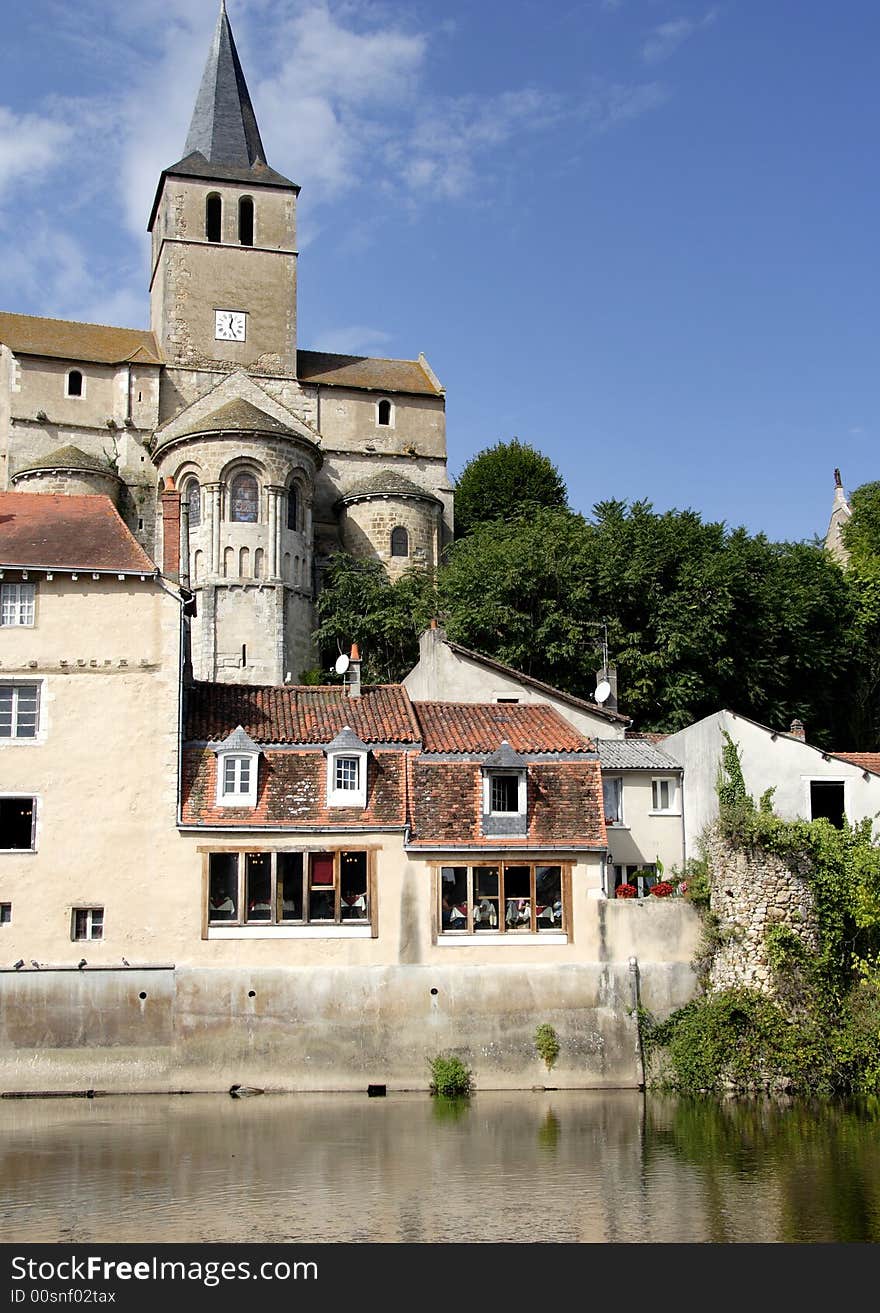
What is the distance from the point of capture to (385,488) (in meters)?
65.7

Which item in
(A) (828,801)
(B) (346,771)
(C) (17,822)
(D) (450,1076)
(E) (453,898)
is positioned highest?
(B) (346,771)

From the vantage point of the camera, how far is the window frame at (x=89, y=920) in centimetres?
2653

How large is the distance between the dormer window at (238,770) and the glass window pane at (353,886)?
2.24m

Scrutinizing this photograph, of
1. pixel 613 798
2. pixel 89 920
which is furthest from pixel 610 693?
pixel 89 920

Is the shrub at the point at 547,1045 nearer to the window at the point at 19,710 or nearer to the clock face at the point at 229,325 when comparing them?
the window at the point at 19,710

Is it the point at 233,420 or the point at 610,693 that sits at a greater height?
the point at 233,420

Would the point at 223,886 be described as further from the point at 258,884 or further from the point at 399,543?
the point at 399,543

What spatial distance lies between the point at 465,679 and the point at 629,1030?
38.7 ft

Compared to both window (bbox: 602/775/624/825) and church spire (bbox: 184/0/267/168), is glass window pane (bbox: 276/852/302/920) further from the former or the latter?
church spire (bbox: 184/0/267/168)

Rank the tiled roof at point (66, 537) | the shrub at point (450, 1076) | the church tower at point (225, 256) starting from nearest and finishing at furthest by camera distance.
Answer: the shrub at point (450, 1076) < the tiled roof at point (66, 537) < the church tower at point (225, 256)

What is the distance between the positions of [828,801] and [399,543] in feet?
127

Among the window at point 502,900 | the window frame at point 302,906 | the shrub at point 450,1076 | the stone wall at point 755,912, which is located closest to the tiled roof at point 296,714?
the window frame at point 302,906
